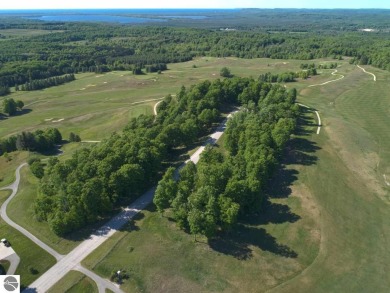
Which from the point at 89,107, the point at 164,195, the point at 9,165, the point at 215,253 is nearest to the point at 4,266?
the point at 164,195

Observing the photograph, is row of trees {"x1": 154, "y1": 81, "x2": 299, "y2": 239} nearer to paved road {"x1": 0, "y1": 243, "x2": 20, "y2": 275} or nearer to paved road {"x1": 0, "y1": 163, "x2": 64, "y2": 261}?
paved road {"x1": 0, "y1": 163, "x2": 64, "y2": 261}

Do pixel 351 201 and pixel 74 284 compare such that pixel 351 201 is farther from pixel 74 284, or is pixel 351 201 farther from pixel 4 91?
pixel 4 91

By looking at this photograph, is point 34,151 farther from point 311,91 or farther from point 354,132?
point 311,91

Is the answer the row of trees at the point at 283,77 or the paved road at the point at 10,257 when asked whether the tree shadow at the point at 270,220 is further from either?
the row of trees at the point at 283,77

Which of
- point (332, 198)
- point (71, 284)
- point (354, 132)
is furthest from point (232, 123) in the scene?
point (71, 284)

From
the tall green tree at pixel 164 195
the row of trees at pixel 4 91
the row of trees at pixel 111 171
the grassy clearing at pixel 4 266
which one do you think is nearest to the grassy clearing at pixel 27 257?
the grassy clearing at pixel 4 266

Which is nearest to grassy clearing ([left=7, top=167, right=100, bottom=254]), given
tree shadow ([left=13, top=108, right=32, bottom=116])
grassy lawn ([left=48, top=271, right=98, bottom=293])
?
grassy lawn ([left=48, top=271, right=98, bottom=293])
